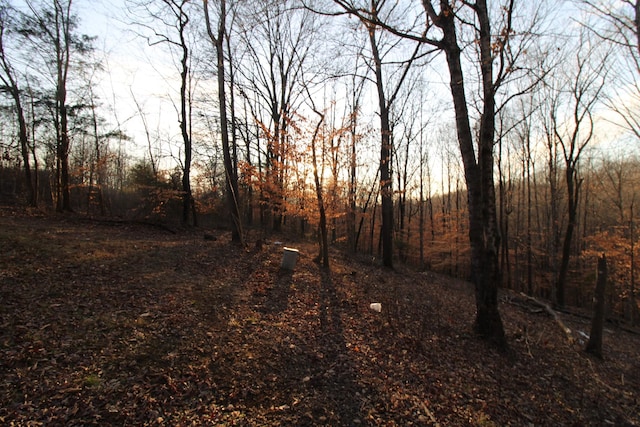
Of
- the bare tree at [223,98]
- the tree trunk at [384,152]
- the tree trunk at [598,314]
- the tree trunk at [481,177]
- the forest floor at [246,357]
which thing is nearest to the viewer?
the forest floor at [246,357]

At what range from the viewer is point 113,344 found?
3.54 m

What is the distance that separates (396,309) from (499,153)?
16036mm

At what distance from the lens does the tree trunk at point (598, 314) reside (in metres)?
6.38

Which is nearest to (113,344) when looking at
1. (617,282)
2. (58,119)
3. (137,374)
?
(137,374)

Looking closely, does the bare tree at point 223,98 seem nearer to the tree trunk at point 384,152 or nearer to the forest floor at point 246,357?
the forest floor at point 246,357

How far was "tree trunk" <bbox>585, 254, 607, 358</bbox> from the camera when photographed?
6.38 meters

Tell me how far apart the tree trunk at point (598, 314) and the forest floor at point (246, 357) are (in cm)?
31

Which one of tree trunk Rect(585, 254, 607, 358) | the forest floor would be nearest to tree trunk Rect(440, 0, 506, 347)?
the forest floor

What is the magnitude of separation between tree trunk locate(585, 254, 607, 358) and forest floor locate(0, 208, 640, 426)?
0.31 m

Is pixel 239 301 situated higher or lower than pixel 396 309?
higher

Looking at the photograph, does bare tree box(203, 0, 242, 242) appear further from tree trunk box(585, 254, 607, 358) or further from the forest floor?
tree trunk box(585, 254, 607, 358)

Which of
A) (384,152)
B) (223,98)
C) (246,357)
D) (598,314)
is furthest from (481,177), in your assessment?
(223,98)

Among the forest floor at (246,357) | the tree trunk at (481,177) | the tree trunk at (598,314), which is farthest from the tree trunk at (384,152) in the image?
the tree trunk at (598,314)

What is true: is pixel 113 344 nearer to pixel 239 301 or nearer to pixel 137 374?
pixel 137 374
